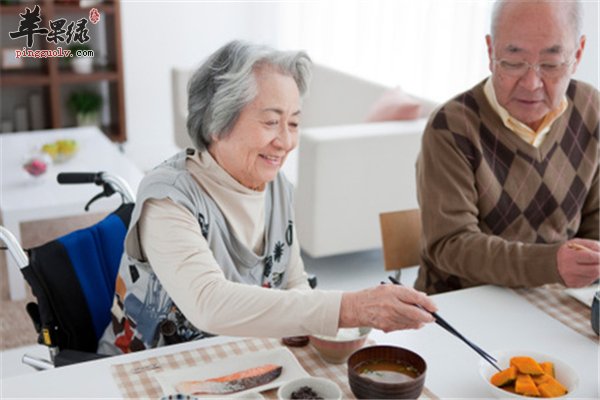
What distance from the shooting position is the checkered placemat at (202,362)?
129 cm

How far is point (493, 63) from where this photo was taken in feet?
6.14

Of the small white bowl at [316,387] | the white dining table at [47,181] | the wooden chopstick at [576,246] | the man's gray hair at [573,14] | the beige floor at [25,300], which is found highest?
the man's gray hair at [573,14]

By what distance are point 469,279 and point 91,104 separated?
406 cm

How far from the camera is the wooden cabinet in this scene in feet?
16.6

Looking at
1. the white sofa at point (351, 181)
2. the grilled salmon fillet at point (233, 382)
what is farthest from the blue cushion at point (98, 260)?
the white sofa at point (351, 181)

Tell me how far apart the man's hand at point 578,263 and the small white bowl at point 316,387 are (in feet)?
2.07

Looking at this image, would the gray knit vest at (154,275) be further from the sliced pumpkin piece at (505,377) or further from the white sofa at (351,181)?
the white sofa at (351,181)

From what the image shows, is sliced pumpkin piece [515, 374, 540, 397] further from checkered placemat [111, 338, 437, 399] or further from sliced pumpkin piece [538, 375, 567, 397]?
checkered placemat [111, 338, 437, 399]

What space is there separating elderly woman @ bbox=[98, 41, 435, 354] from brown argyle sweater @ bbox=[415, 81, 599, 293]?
381 millimetres

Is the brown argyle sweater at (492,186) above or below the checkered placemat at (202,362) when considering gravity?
above

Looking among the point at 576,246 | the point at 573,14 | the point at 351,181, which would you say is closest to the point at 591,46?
the point at 351,181

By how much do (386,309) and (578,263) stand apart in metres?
0.55

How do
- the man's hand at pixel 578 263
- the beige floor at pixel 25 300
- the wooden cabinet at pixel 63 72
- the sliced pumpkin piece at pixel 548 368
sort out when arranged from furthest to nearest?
the wooden cabinet at pixel 63 72, the beige floor at pixel 25 300, the man's hand at pixel 578 263, the sliced pumpkin piece at pixel 548 368

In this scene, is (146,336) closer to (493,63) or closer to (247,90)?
(247,90)
